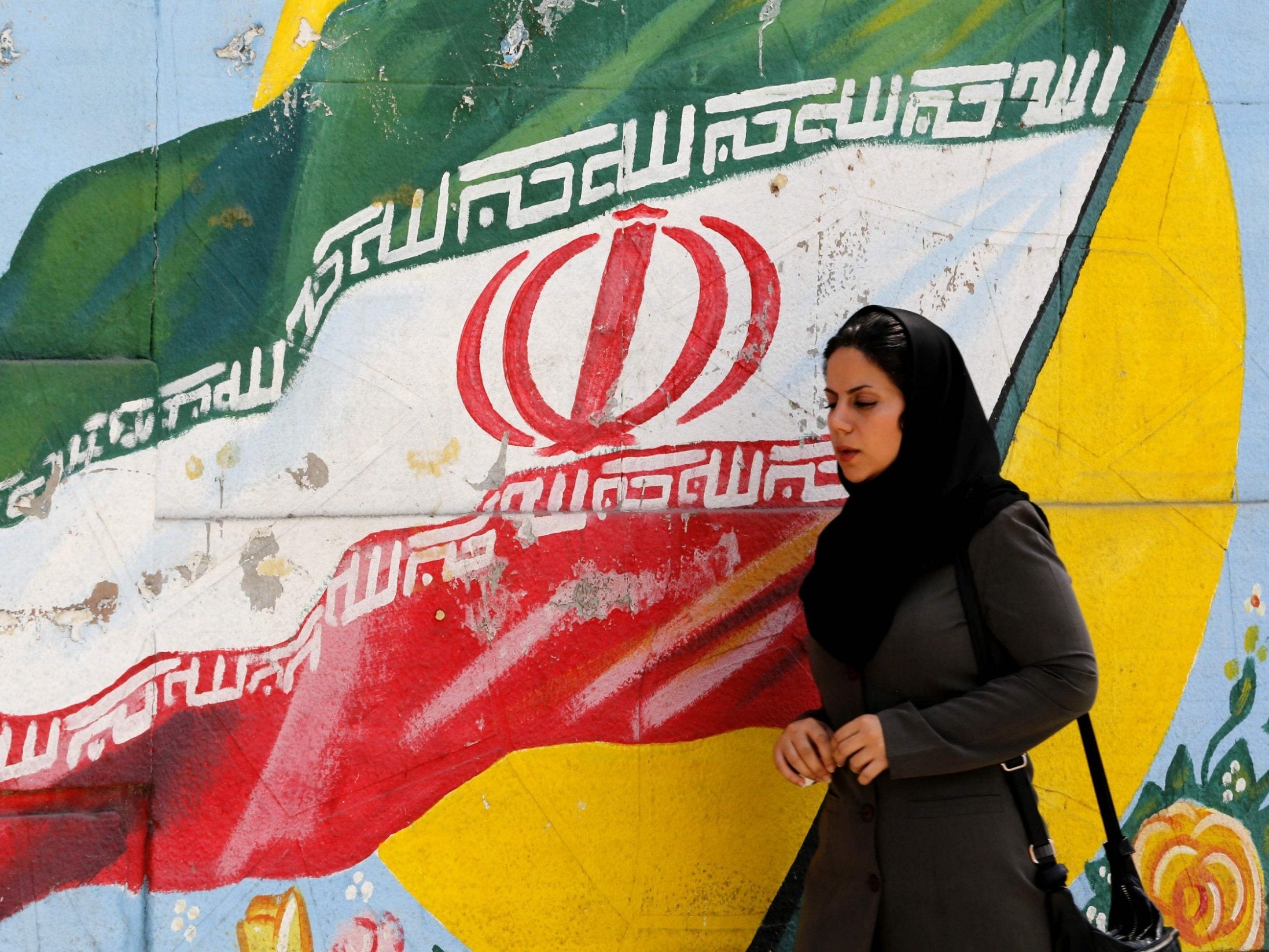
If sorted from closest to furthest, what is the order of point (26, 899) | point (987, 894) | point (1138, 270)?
point (987, 894) → point (26, 899) → point (1138, 270)

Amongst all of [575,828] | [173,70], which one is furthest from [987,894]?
[173,70]

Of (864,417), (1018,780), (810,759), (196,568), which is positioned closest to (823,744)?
(810,759)

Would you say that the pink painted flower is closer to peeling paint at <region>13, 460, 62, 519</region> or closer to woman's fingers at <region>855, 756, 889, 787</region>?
peeling paint at <region>13, 460, 62, 519</region>

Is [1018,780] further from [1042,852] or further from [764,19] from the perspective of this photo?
[764,19]

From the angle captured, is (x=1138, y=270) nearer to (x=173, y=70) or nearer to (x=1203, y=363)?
(x=1203, y=363)

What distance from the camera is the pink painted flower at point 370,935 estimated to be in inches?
112

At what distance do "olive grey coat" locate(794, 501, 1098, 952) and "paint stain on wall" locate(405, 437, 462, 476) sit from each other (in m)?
1.18

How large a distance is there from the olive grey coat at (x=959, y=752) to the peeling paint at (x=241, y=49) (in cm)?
196

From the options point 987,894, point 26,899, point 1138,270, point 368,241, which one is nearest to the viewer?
Answer: point 987,894

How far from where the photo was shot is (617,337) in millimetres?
3043

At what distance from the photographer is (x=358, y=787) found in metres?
2.85

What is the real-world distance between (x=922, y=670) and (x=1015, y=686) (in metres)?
0.17

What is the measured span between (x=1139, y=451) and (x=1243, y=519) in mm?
368

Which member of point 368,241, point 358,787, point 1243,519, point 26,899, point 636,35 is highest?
point 636,35
